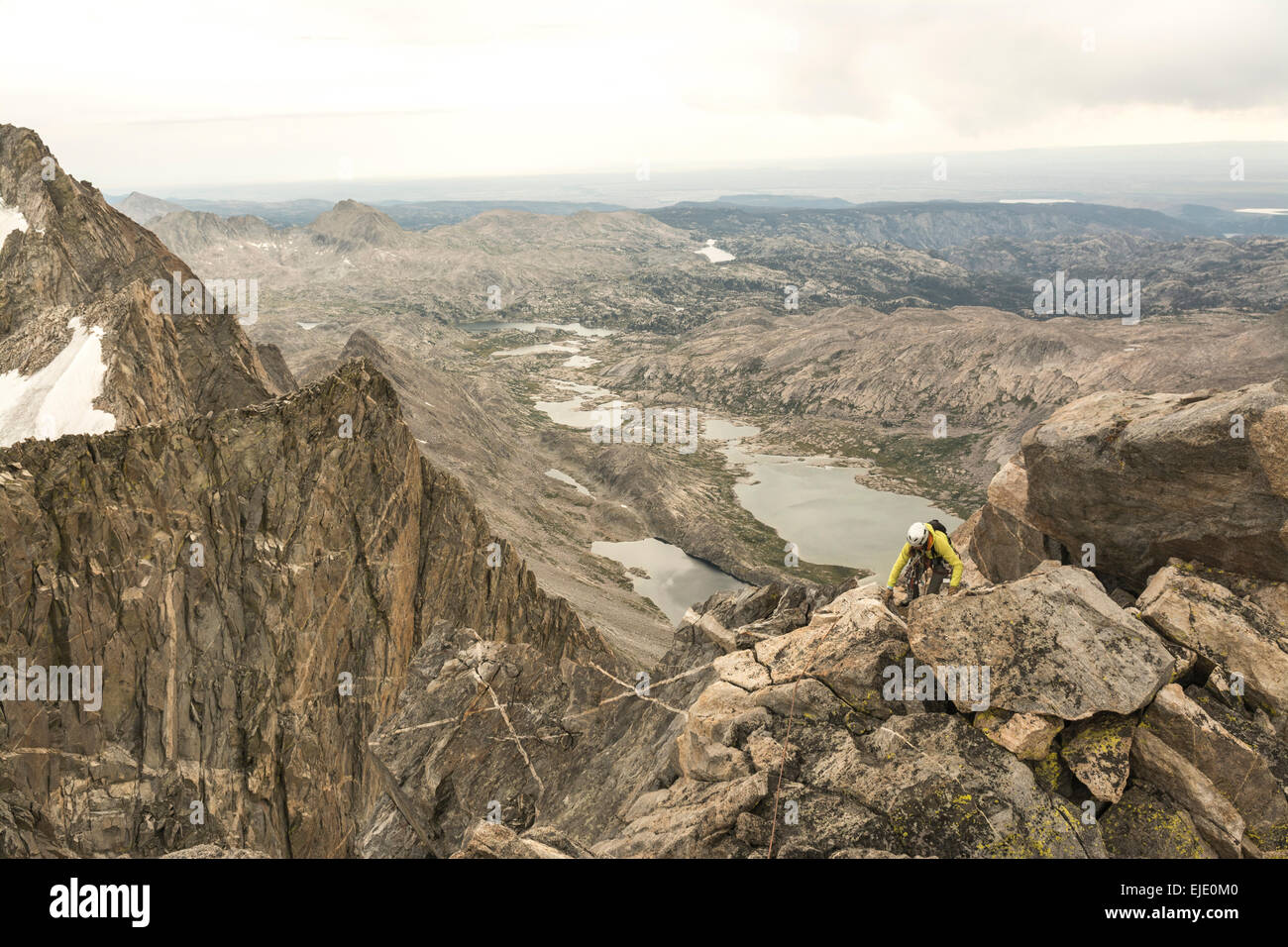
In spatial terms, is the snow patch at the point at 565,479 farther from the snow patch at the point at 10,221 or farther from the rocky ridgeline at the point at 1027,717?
the rocky ridgeline at the point at 1027,717

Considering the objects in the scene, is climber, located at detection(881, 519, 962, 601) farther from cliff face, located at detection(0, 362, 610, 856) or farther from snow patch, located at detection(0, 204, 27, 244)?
snow patch, located at detection(0, 204, 27, 244)

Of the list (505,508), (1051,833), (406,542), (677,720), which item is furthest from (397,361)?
(1051,833)

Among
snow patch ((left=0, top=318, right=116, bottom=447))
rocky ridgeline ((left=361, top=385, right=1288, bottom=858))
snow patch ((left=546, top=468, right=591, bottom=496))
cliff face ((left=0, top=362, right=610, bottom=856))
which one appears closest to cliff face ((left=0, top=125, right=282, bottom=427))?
snow patch ((left=0, top=318, right=116, bottom=447))

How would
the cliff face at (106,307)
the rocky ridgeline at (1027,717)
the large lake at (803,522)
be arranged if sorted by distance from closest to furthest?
the rocky ridgeline at (1027,717) < the cliff face at (106,307) < the large lake at (803,522)

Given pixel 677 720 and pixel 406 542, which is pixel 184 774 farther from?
pixel 677 720

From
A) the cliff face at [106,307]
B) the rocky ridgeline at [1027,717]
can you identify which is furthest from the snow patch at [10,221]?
the rocky ridgeline at [1027,717]

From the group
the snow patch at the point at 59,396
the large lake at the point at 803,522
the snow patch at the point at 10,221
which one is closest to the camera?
the snow patch at the point at 59,396
